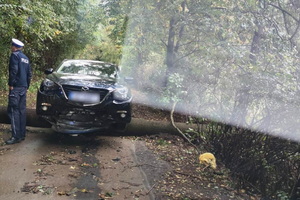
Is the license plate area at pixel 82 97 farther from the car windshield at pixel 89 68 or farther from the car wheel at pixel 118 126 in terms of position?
the car windshield at pixel 89 68

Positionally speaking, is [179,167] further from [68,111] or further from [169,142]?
[68,111]

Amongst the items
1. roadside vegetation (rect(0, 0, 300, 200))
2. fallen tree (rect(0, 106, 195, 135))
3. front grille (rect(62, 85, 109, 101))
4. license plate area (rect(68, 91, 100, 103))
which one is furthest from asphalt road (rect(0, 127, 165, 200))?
roadside vegetation (rect(0, 0, 300, 200))

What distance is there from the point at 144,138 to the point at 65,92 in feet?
7.26

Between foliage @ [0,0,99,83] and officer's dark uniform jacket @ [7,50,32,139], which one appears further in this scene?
foliage @ [0,0,99,83]

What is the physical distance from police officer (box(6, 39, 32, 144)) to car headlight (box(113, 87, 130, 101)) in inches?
68.7

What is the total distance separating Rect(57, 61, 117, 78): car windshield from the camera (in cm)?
704

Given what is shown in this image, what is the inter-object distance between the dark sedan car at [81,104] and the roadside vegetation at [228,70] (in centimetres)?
Answer: 165

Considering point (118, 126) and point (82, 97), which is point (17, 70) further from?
point (118, 126)

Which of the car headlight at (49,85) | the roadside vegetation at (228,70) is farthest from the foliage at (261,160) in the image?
the car headlight at (49,85)

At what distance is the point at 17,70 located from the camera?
572 cm

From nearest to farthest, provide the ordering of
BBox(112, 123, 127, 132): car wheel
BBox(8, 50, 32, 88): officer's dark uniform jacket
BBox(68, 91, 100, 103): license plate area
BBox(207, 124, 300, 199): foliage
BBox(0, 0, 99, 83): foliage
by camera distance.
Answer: BBox(207, 124, 300, 199): foliage, BBox(8, 50, 32, 88): officer's dark uniform jacket, BBox(68, 91, 100, 103): license plate area, BBox(112, 123, 127, 132): car wheel, BBox(0, 0, 99, 83): foliage

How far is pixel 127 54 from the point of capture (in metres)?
16.6

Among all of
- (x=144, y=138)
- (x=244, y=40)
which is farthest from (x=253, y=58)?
(x=144, y=138)

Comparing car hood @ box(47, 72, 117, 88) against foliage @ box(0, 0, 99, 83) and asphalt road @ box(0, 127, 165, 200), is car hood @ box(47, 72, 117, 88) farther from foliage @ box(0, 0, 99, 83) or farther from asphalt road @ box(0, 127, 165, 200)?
foliage @ box(0, 0, 99, 83)
